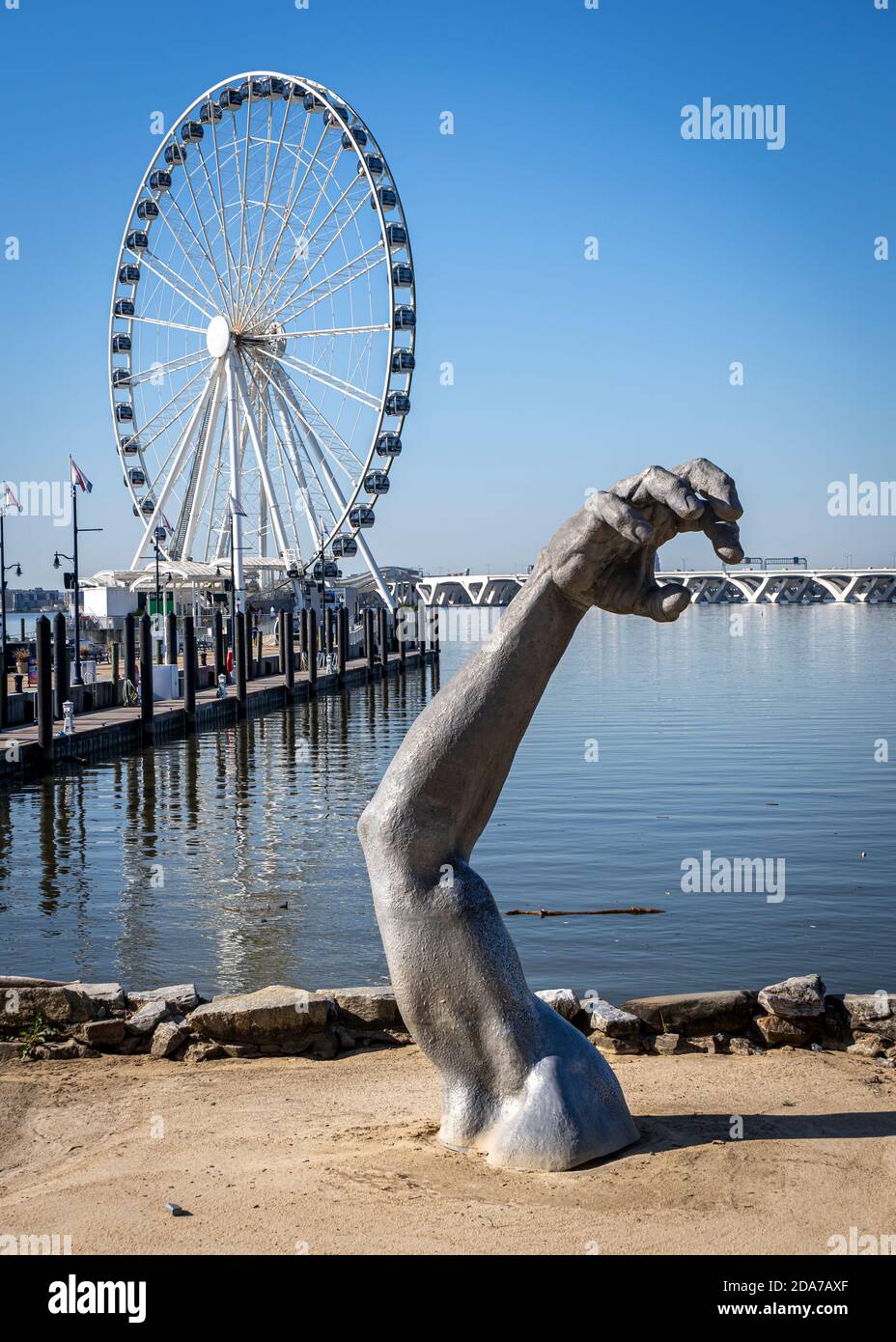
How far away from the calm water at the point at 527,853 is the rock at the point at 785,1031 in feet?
9.72

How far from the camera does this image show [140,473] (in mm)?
55594

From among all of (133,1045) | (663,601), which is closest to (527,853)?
(133,1045)

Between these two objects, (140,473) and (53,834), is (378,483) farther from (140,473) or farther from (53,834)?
(53,834)

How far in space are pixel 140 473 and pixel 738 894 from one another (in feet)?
148

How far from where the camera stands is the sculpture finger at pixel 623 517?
559 centimetres

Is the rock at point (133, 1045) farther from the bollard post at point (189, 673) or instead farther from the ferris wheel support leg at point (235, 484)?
the ferris wheel support leg at point (235, 484)

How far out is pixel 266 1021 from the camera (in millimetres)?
7824

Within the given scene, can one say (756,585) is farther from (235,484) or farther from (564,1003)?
(564,1003)

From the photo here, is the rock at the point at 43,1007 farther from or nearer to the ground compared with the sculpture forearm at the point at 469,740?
nearer to the ground

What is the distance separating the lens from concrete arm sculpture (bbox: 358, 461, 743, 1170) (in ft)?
18.6

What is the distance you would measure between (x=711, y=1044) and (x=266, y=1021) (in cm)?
253

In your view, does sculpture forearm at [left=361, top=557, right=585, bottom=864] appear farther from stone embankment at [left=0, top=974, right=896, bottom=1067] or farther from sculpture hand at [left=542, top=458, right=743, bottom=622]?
stone embankment at [left=0, top=974, right=896, bottom=1067]

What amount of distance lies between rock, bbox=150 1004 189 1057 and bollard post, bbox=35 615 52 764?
1684cm

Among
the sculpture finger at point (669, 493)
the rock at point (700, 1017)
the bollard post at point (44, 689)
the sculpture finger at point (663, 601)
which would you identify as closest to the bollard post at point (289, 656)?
the bollard post at point (44, 689)
